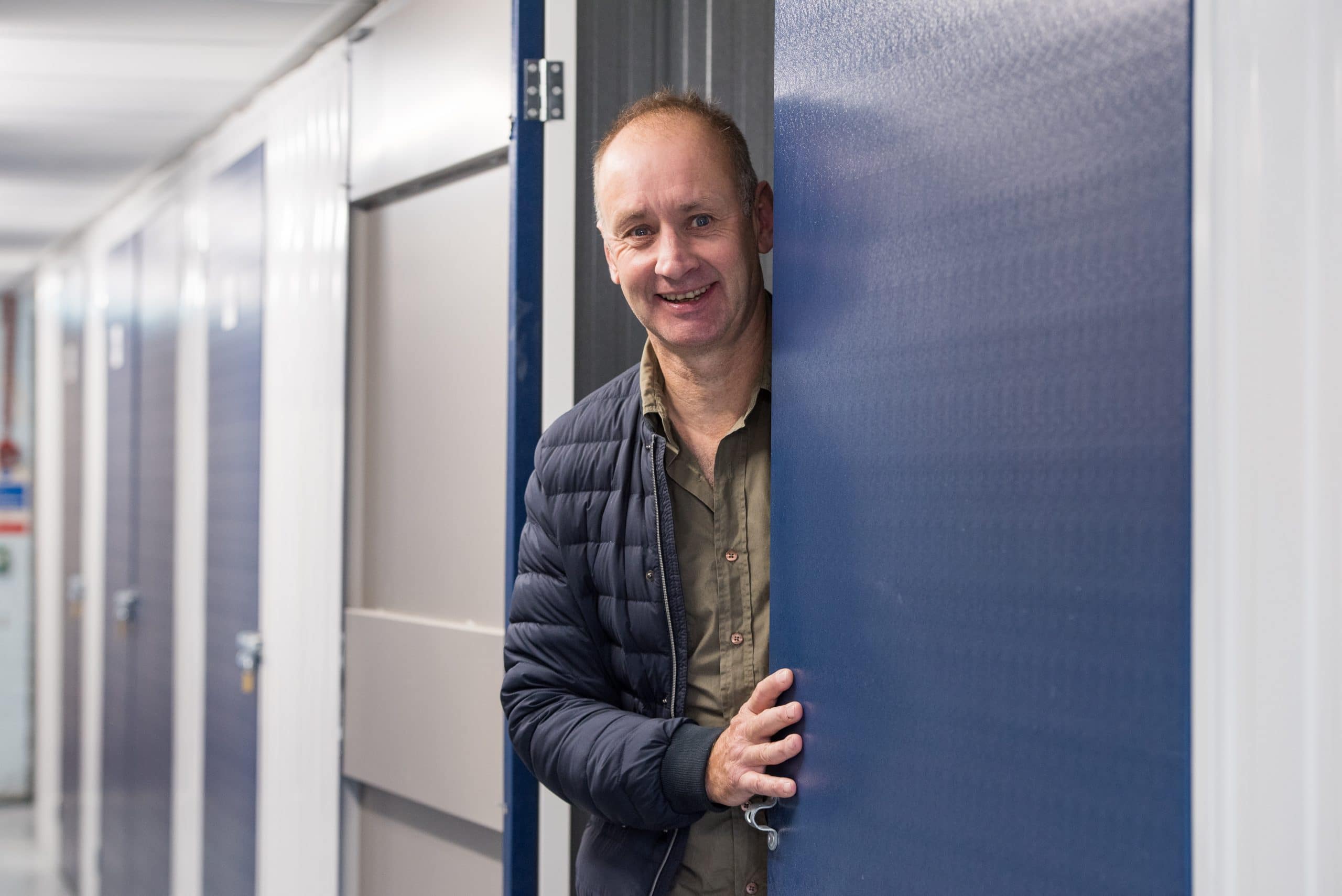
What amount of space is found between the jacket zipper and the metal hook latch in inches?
6.2

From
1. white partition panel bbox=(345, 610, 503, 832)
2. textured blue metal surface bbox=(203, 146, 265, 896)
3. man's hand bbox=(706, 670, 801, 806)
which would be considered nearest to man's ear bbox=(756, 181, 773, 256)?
man's hand bbox=(706, 670, 801, 806)

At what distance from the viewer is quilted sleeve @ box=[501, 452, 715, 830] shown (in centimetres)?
154

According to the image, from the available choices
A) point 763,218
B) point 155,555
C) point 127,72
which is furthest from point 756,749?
point 155,555

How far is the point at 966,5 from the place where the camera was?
1.17m

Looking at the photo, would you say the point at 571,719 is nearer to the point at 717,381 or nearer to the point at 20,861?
the point at 717,381

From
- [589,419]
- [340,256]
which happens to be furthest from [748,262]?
[340,256]

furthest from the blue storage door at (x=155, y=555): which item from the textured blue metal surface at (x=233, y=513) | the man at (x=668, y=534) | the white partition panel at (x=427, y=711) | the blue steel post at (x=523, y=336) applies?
the man at (x=668, y=534)

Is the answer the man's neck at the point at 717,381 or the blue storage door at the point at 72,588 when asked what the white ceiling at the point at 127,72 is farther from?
the man's neck at the point at 717,381

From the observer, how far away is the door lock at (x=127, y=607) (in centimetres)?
520

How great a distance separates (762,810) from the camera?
154cm

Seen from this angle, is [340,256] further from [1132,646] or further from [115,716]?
[115,716]

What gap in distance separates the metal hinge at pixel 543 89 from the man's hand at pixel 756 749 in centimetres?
107

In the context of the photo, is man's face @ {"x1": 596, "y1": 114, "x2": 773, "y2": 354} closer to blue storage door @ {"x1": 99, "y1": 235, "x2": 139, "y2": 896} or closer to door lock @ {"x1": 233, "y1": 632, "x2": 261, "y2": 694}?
door lock @ {"x1": 233, "y1": 632, "x2": 261, "y2": 694}

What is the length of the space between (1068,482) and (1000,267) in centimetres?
21
